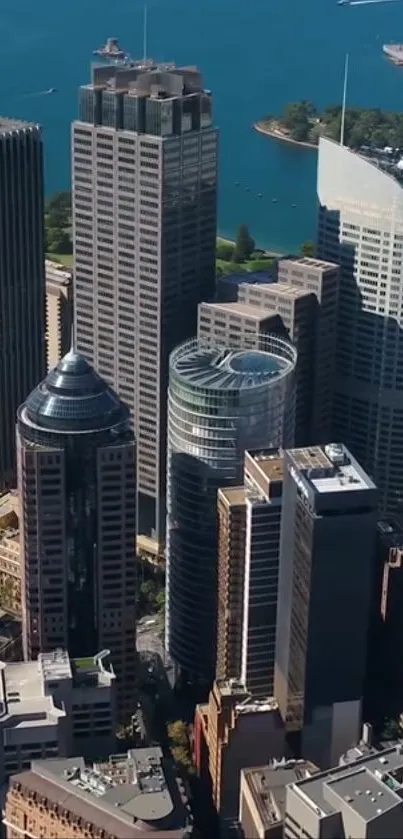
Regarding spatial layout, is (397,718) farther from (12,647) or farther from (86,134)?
(86,134)

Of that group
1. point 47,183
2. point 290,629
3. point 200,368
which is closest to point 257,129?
point 47,183

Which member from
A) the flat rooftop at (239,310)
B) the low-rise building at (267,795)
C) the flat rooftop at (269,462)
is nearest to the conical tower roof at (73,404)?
the flat rooftop at (269,462)

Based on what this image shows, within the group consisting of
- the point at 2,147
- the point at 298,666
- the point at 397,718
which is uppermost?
the point at 2,147

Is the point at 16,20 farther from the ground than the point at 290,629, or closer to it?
farther from the ground

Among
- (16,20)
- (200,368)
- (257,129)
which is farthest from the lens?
(16,20)

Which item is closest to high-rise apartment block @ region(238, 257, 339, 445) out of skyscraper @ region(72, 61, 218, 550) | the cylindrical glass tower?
skyscraper @ region(72, 61, 218, 550)

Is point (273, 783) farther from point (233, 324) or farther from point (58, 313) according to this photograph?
point (58, 313)

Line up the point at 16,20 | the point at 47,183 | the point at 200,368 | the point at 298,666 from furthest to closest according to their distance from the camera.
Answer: the point at 16,20
the point at 47,183
the point at 200,368
the point at 298,666

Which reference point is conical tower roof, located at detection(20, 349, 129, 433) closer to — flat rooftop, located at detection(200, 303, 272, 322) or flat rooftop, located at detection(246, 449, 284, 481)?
flat rooftop, located at detection(246, 449, 284, 481)
